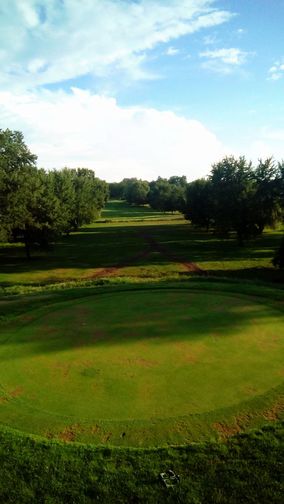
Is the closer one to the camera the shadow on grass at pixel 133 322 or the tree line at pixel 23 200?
the shadow on grass at pixel 133 322

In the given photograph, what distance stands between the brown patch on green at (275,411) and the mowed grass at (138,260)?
19921 mm

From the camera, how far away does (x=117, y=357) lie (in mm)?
11305

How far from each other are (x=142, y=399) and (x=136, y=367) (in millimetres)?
1609

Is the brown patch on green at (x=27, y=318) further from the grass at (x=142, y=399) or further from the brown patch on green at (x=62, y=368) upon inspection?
the brown patch on green at (x=62, y=368)

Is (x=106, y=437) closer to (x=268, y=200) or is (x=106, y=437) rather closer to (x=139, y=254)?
(x=139, y=254)

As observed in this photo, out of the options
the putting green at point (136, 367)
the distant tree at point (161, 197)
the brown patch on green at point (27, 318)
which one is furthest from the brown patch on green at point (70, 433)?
the distant tree at point (161, 197)

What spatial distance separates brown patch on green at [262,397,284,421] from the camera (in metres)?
8.62

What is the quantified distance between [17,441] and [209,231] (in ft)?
250

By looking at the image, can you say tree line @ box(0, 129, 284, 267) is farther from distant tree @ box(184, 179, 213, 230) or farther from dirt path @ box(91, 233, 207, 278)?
dirt path @ box(91, 233, 207, 278)

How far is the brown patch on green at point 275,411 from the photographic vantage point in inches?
339

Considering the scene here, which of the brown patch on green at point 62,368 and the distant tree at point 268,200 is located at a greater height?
the distant tree at point 268,200

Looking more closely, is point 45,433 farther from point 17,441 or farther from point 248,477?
point 248,477

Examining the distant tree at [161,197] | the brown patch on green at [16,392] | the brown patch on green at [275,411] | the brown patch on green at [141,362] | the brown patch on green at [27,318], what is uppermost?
the distant tree at [161,197]

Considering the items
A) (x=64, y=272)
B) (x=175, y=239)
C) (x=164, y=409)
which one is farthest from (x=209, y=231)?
(x=164, y=409)
